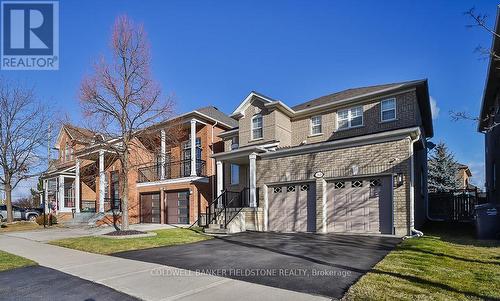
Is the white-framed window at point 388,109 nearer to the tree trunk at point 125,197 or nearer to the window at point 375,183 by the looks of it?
the window at point 375,183

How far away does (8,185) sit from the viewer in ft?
83.1

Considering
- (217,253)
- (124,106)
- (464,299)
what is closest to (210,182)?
(124,106)

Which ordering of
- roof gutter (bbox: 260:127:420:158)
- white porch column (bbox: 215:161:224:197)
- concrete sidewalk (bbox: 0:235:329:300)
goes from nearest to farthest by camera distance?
concrete sidewalk (bbox: 0:235:329:300) < roof gutter (bbox: 260:127:420:158) < white porch column (bbox: 215:161:224:197)

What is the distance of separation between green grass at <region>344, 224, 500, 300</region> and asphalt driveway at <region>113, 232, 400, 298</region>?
357 millimetres

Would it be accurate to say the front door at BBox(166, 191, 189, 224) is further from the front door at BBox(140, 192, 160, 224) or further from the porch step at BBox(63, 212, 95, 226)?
the porch step at BBox(63, 212, 95, 226)

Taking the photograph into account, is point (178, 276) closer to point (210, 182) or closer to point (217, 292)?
point (217, 292)

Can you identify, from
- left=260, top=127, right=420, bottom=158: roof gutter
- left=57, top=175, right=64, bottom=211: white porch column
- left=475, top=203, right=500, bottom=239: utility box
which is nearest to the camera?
left=475, top=203, right=500, bottom=239: utility box

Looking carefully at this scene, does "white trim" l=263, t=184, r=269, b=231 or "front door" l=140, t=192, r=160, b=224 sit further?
"front door" l=140, t=192, r=160, b=224

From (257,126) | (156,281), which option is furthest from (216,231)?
(156,281)

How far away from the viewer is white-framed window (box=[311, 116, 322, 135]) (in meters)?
19.0

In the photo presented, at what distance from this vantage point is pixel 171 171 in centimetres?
2383

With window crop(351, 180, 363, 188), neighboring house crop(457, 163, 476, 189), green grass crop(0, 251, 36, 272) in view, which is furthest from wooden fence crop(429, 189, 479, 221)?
green grass crop(0, 251, 36, 272)

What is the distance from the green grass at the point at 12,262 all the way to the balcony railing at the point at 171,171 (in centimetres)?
1217

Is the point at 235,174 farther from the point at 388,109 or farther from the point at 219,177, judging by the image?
the point at 388,109
